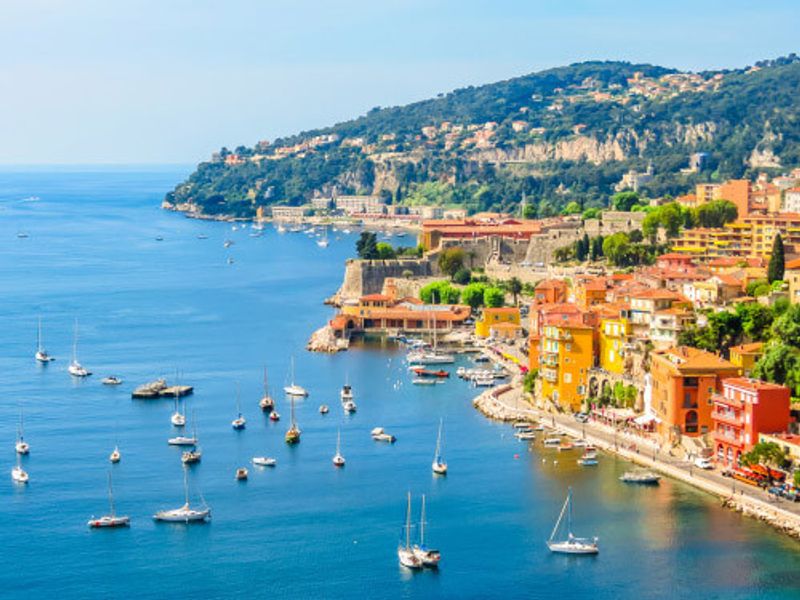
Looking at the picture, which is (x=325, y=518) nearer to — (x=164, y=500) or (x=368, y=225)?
(x=164, y=500)

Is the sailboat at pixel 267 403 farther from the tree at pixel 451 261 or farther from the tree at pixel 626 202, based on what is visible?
the tree at pixel 626 202

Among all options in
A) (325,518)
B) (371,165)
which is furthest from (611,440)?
(371,165)

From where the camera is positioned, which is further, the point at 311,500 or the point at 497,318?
the point at 497,318

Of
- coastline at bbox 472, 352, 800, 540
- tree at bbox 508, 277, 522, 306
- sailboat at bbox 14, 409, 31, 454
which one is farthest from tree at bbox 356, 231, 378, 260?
sailboat at bbox 14, 409, 31, 454

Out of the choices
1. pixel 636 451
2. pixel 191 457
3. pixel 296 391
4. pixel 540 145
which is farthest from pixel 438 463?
pixel 540 145

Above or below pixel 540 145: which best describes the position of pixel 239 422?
below

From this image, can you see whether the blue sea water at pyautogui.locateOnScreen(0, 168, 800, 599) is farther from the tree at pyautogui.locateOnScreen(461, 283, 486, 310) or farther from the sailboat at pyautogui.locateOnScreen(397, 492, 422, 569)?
the tree at pyautogui.locateOnScreen(461, 283, 486, 310)

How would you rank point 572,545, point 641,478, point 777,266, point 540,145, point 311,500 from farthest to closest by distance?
1. point 540,145
2. point 777,266
3. point 641,478
4. point 311,500
5. point 572,545

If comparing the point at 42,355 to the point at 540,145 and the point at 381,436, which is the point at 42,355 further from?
the point at 540,145
